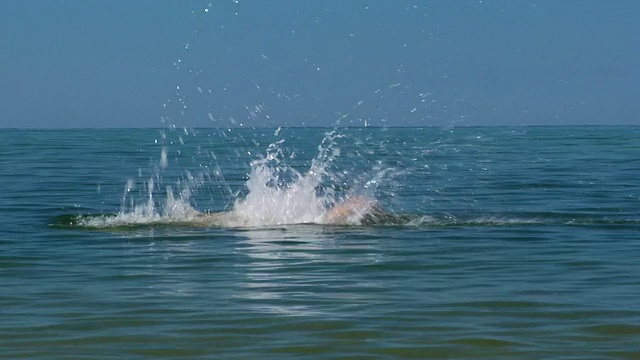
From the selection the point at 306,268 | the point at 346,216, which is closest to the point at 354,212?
the point at 346,216

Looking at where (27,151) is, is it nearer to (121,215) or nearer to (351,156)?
(351,156)

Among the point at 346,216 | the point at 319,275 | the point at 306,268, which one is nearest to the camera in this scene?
the point at 319,275

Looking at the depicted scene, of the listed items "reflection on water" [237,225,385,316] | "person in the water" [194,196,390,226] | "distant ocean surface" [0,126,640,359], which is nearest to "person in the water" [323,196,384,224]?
"person in the water" [194,196,390,226]

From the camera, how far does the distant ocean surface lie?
887cm

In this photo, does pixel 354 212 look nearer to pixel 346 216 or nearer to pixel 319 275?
pixel 346 216

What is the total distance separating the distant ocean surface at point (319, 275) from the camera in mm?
8867

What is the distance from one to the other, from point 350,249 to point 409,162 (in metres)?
21.0

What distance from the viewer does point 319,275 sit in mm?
11977

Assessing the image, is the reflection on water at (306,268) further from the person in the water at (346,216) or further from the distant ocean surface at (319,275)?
the person in the water at (346,216)

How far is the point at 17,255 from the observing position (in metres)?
13.5

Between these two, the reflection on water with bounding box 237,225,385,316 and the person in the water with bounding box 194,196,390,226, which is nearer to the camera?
the reflection on water with bounding box 237,225,385,316

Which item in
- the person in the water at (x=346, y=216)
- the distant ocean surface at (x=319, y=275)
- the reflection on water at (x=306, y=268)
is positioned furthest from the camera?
the person in the water at (x=346, y=216)

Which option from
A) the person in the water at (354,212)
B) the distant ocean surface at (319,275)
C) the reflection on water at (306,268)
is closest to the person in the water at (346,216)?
the person in the water at (354,212)

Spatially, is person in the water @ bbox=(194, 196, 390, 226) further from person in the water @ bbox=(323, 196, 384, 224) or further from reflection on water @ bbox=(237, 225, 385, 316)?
reflection on water @ bbox=(237, 225, 385, 316)
